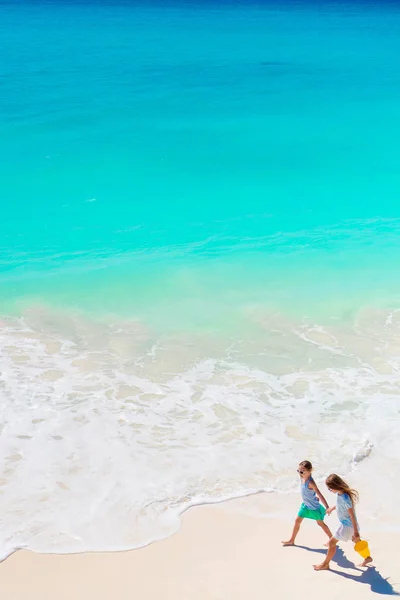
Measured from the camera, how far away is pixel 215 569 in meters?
7.28

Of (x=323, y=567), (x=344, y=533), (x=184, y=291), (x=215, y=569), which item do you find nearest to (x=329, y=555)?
(x=323, y=567)

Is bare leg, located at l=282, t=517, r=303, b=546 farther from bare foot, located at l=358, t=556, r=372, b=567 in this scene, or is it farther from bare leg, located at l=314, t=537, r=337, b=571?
bare foot, located at l=358, t=556, r=372, b=567

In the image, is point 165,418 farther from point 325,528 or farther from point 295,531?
point 325,528

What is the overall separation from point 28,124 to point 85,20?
38.9 metres

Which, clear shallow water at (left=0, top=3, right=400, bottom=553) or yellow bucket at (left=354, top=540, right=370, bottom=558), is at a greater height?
yellow bucket at (left=354, top=540, right=370, bottom=558)

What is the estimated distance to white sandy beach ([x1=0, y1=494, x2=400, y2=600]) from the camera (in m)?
6.90

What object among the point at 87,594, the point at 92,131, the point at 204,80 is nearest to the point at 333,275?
the point at 87,594

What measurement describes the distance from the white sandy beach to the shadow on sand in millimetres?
10

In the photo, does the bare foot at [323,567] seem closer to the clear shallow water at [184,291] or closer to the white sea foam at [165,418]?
the white sea foam at [165,418]

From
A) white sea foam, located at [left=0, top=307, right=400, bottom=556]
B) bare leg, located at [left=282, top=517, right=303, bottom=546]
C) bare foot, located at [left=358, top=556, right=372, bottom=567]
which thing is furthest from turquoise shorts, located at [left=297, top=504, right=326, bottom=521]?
A: white sea foam, located at [left=0, top=307, right=400, bottom=556]

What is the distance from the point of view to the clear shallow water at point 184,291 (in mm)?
9266

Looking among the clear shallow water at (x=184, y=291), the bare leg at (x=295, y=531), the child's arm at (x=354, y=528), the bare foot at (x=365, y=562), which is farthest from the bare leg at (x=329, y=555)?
the clear shallow water at (x=184, y=291)

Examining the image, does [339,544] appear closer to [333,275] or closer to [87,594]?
[87,594]

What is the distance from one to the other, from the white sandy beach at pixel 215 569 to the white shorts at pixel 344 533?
33 centimetres
